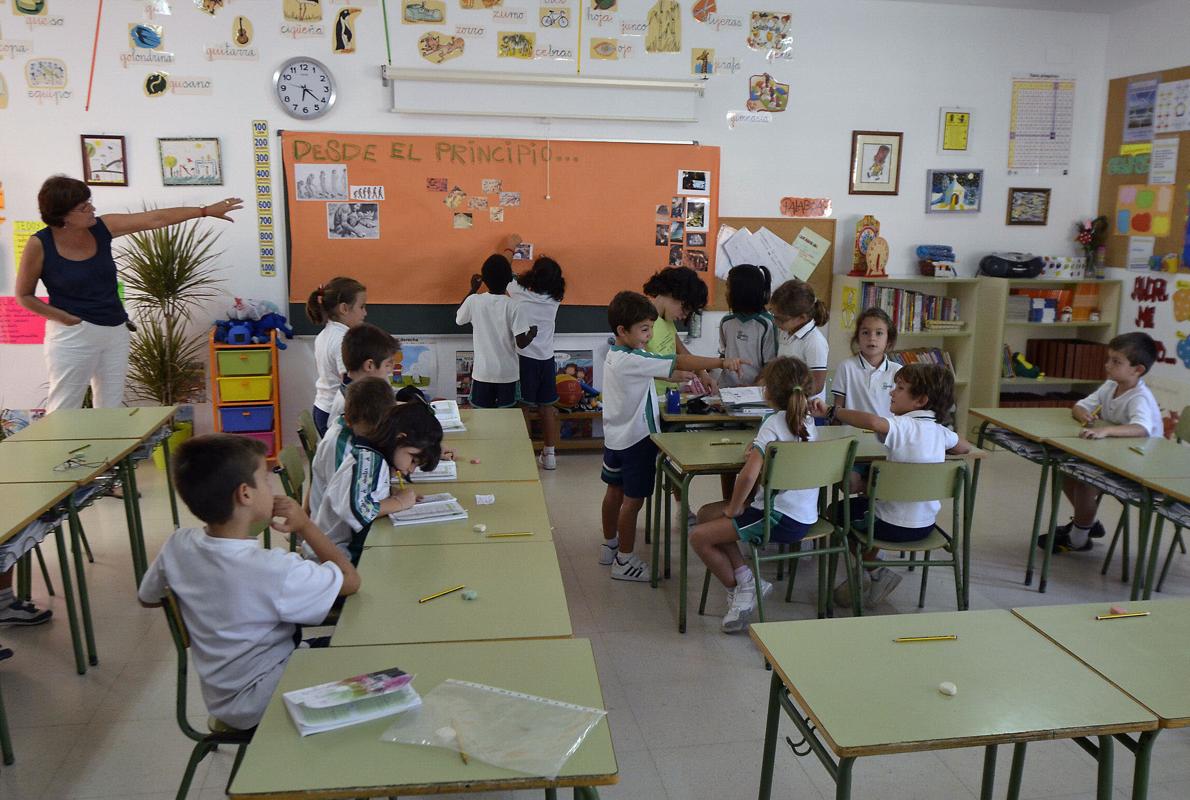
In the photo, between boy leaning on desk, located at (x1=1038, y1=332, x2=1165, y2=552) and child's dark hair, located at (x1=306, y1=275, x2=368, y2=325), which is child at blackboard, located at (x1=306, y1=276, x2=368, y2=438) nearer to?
child's dark hair, located at (x1=306, y1=275, x2=368, y2=325)

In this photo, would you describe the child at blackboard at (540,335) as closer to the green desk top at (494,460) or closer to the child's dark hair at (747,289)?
the child's dark hair at (747,289)

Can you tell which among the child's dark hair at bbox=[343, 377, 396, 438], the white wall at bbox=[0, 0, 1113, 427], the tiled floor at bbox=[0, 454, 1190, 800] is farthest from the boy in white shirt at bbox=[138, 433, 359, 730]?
the white wall at bbox=[0, 0, 1113, 427]

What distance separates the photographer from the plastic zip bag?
1538 mm

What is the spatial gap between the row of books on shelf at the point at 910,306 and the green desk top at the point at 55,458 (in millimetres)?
4800

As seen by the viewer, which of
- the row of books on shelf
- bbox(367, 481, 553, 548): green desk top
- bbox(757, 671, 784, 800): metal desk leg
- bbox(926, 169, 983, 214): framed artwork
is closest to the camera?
bbox(757, 671, 784, 800): metal desk leg

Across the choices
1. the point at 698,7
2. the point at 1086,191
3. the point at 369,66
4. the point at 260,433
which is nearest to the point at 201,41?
the point at 369,66

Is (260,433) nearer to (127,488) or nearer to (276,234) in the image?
(276,234)

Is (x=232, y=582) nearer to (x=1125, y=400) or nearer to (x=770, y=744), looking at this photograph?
(x=770, y=744)

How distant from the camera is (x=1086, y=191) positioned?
6867 mm

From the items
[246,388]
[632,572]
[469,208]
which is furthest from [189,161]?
[632,572]

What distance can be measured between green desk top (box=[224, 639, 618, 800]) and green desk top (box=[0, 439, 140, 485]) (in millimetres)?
1755

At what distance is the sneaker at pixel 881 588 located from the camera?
3.85 m

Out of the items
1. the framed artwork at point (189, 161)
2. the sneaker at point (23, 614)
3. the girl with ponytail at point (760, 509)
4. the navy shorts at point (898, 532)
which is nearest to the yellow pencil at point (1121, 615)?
the girl with ponytail at point (760, 509)

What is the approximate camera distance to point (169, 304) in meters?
5.79
